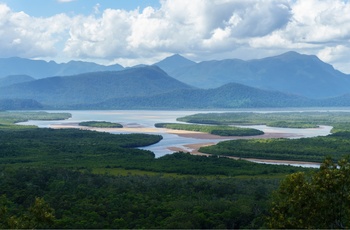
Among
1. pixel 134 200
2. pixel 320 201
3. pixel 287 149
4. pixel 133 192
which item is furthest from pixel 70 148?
pixel 320 201

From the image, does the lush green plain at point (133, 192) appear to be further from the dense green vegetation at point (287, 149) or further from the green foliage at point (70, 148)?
the dense green vegetation at point (287, 149)

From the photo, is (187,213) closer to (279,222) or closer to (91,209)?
(91,209)

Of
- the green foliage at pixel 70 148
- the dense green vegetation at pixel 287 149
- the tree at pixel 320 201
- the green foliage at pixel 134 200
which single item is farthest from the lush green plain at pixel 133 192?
the dense green vegetation at pixel 287 149

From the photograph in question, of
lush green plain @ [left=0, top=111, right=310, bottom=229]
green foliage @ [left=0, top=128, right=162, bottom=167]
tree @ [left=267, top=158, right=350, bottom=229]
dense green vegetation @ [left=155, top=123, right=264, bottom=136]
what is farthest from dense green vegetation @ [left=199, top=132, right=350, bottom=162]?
tree @ [left=267, top=158, right=350, bottom=229]

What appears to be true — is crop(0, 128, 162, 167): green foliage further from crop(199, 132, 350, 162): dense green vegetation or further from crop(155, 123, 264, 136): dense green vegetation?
crop(155, 123, 264, 136): dense green vegetation

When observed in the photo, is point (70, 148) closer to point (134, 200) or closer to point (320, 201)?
point (134, 200)

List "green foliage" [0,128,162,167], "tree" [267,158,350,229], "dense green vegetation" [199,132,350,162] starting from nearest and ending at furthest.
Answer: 1. "tree" [267,158,350,229]
2. "green foliage" [0,128,162,167]
3. "dense green vegetation" [199,132,350,162]
